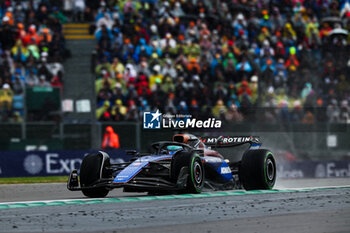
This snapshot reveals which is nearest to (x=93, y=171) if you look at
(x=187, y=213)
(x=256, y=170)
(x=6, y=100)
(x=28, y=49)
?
(x=256, y=170)

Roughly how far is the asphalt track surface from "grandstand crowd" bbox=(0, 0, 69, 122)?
22.8 feet

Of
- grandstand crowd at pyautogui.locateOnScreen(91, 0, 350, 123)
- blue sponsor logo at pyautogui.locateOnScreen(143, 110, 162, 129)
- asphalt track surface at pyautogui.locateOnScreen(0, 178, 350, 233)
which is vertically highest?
grandstand crowd at pyautogui.locateOnScreen(91, 0, 350, 123)

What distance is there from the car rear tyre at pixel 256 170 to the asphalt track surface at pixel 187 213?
0.32 m

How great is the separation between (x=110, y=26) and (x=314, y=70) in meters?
6.40

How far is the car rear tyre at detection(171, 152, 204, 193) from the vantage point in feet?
37.3

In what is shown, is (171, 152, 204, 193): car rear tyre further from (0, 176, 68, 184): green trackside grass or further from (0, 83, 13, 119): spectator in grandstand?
(0, 83, 13, 119): spectator in grandstand

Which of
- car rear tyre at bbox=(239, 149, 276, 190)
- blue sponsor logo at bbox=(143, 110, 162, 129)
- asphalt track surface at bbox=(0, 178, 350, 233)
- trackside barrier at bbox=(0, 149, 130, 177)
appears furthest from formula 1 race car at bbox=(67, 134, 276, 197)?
trackside barrier at bbox=(0, 149, 130, 177)

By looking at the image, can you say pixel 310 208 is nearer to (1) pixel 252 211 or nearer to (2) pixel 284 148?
(1) pixel 252 211

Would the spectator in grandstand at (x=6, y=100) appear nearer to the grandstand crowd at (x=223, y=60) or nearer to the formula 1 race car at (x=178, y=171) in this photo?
the grandstand crowd at (x=223, y=60)

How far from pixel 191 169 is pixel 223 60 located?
11962 millimetres

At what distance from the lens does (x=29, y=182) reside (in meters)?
16.8

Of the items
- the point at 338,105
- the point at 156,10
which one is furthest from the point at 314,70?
the point at 156,10

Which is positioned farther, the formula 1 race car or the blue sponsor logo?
the blue sponsor logo

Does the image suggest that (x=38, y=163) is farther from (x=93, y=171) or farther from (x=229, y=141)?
(x=93, y=171)
